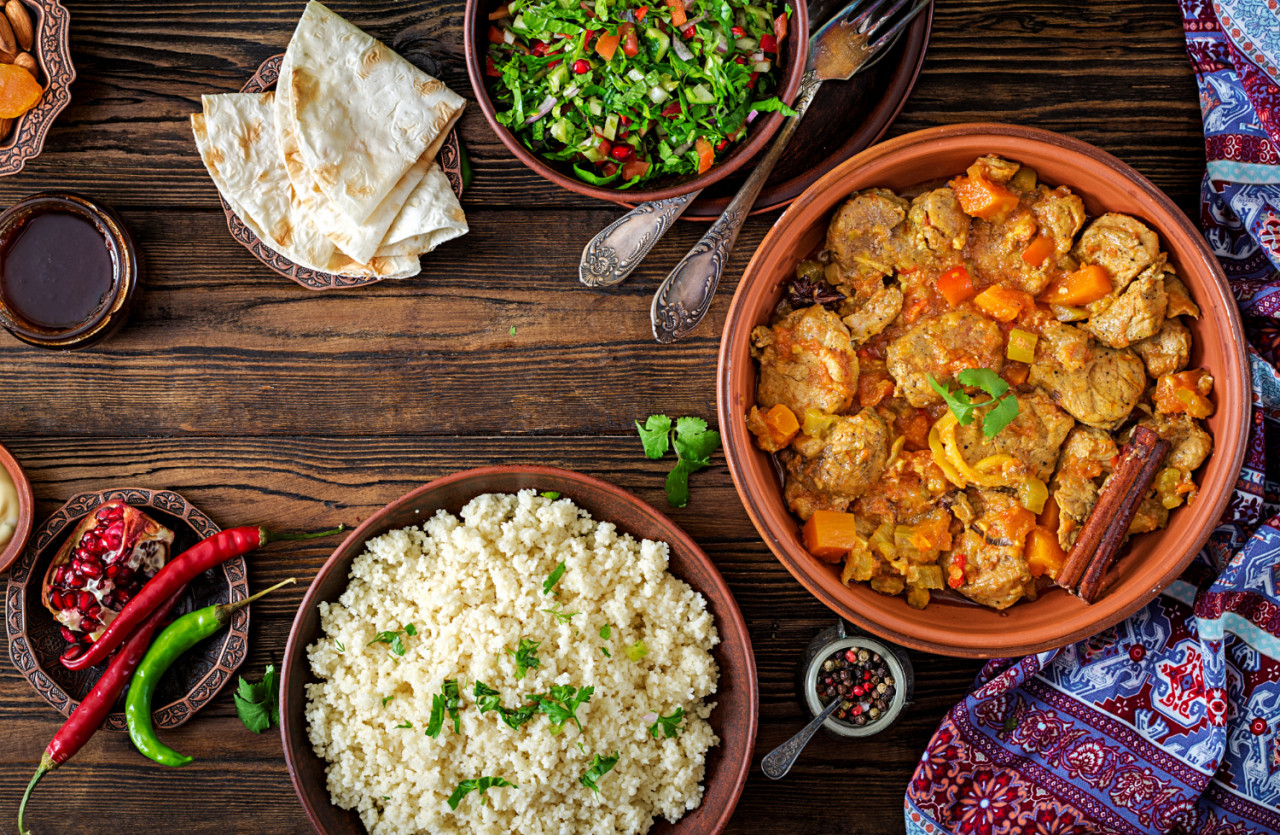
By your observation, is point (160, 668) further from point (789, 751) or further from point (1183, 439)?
point (1183, 439)

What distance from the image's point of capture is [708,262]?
2707mm

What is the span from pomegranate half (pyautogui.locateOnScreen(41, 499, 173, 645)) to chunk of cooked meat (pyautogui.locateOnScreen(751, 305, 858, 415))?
92.7 inches

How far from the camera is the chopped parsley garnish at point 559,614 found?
266 centimetres

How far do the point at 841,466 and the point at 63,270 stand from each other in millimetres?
2929

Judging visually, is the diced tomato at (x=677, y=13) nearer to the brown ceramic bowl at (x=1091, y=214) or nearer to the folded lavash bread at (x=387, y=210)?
the brown ceramic bowl at (x=1091, y=214)

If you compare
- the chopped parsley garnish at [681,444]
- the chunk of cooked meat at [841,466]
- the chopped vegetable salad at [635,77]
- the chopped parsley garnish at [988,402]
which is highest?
the chopped vegetable salad at [635,77]

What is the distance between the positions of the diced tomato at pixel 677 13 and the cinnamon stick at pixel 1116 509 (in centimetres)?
201

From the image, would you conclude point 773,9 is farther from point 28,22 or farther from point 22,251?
point 22,251

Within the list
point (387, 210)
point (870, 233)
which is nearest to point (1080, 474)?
point (870, 233)

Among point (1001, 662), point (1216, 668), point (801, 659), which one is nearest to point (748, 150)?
point (801, 659)

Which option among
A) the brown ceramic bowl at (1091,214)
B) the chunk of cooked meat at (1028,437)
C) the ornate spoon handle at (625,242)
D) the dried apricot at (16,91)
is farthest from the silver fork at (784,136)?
the dried apricot at (16,91)

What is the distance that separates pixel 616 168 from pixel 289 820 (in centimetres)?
279

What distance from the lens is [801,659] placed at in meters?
2.95

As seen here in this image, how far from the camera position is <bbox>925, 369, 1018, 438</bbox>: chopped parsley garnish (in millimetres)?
2391
